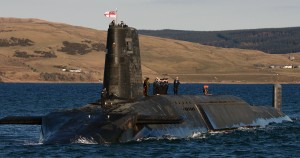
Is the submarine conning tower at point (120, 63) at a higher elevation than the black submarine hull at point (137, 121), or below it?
higher

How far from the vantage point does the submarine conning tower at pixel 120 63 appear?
136 feet

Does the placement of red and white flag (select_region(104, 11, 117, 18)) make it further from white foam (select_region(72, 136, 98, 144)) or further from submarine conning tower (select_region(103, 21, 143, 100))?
white foam (select_region(72, 136, 98, 144))

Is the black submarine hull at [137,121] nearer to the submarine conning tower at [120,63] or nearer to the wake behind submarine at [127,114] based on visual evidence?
the wake behind submarine at [127,114]

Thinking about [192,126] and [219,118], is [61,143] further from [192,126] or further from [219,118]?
[219,118]

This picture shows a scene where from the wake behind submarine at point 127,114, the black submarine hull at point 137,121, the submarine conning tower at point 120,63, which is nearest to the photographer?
the black submarine hull at point 137,121

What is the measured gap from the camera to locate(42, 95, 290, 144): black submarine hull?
3697 cm

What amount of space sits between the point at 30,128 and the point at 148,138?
43.3ft

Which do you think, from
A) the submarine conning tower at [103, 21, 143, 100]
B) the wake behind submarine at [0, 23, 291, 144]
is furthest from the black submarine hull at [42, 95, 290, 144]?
the submarine conning tower at [103, 21, 143, 100]

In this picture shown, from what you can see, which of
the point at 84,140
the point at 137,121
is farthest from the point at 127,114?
the point at 84,140

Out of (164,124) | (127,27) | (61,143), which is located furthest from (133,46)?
(61,143)

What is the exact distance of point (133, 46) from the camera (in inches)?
1672

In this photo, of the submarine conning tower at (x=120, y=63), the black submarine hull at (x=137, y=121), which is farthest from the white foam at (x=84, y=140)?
the submarine conning tower at (x=120, y=63)

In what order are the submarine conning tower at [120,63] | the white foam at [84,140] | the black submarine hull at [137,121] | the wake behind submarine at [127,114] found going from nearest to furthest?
the white foam at [84,140], the black submarine hull at [137,121], the wake behind submarine at [127,114], the submarine conning tower at [120,63]

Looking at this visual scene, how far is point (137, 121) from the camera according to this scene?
1499 inches
